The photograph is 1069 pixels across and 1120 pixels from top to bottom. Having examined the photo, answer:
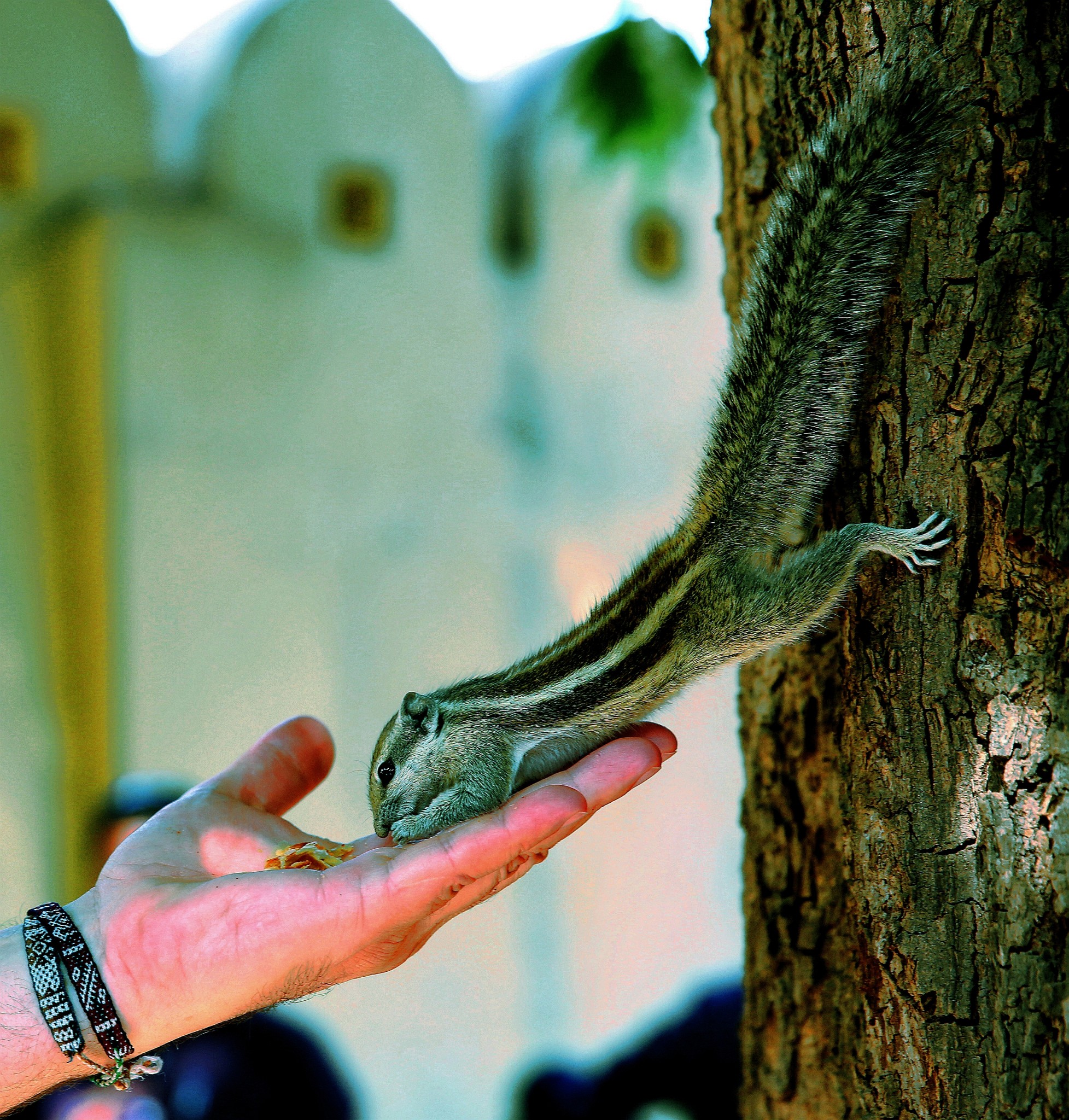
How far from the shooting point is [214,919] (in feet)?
4.10

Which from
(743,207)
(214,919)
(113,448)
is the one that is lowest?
(214,919)

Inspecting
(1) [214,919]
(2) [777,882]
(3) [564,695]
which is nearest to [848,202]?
(3) [564,695]

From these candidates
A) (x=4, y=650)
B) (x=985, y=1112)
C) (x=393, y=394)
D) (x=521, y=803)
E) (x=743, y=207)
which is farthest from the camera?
(x=393, y=394)

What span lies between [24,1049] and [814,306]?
1.38 meters

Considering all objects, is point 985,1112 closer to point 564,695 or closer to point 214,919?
point 564,695

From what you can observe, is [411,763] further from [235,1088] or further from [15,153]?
[15,153]

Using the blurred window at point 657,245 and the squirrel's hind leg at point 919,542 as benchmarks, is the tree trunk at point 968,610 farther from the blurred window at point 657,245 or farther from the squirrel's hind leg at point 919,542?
the blurred window at point 657,245

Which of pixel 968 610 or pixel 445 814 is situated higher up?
pixel 968 610

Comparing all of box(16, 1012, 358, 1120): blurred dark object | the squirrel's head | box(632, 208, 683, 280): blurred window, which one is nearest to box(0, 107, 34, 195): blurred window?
box(632, 208, 683, 280): blurred window

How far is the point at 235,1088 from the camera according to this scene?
2.69m

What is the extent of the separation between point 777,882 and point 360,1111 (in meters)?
1.84

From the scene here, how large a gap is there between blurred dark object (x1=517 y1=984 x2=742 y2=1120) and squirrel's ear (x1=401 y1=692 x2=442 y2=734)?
1.89 m

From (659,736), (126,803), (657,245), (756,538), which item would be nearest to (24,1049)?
(659,736)

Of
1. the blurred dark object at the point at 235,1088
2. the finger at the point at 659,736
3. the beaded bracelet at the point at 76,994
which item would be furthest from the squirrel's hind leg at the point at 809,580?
the blurred dark object at the point at 235,1088
